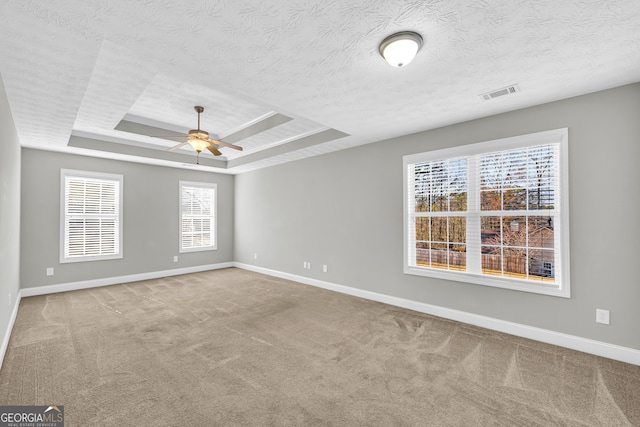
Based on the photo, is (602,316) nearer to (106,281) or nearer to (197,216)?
(197,216)

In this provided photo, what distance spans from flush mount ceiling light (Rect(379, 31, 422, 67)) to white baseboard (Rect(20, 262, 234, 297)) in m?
6.24

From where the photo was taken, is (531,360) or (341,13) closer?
(341,13)

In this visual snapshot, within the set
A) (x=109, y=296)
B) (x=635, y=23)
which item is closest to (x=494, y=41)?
(x=635, y=23)

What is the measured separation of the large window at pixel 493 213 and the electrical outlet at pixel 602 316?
0.89 feet

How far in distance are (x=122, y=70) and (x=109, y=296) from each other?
3.80 metres

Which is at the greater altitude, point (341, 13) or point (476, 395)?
point (341, 13)

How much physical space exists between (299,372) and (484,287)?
8.07 ft

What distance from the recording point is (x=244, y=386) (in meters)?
2.26

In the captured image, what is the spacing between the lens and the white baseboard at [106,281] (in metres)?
4.84

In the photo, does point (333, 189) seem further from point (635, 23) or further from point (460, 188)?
point (635, 23)

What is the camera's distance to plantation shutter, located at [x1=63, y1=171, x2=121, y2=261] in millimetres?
5195

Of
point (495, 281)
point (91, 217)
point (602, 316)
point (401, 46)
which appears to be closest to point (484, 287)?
point (495, 281)

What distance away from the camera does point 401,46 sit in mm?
1963
